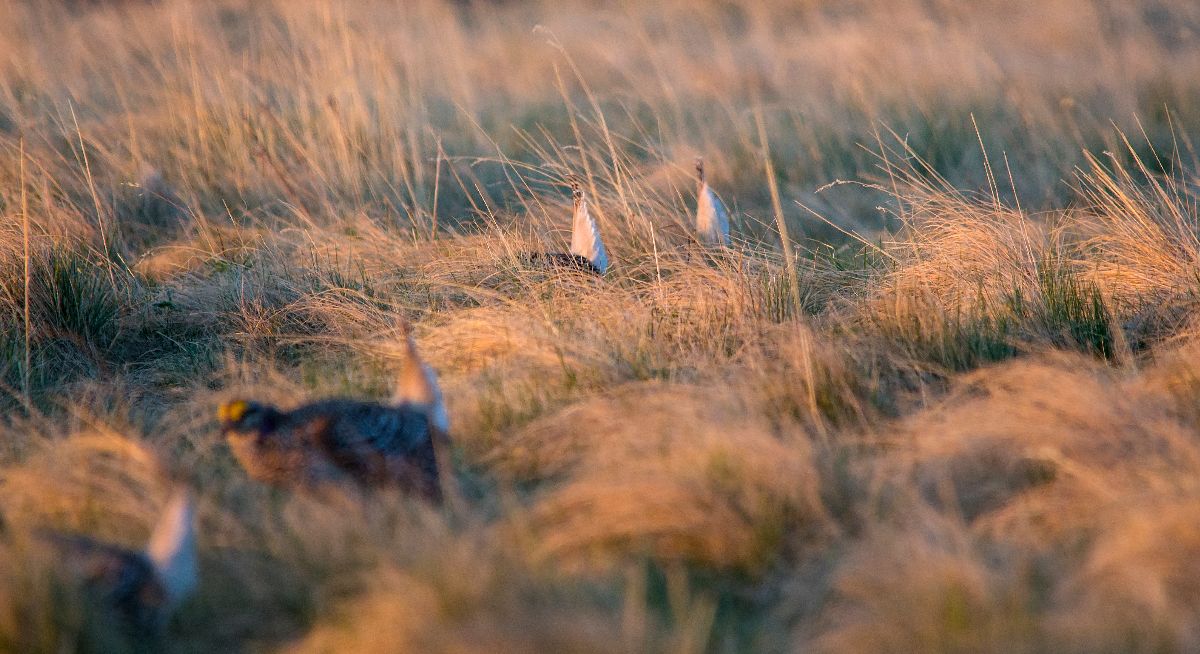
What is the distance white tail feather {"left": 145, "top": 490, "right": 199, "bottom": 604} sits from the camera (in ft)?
7.35

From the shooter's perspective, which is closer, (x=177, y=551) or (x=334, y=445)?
(x=177, y=551)

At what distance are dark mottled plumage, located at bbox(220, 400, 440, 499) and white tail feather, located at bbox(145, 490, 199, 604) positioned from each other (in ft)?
1.34

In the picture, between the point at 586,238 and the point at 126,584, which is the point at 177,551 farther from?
the point at 586,238

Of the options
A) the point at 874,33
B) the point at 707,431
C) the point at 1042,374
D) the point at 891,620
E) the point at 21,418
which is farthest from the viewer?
the point at 874,33

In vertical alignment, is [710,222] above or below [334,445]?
below

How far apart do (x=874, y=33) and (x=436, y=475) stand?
25.6 ft

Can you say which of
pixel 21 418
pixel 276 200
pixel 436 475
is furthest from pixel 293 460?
pixel 276 200

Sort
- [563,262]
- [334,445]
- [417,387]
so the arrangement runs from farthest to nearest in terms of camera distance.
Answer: [563,262]
[417,387]
[334,445]

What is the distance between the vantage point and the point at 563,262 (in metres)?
4.16

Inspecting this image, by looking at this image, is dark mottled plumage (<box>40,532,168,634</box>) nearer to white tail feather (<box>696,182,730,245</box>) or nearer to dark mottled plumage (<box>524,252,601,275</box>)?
dark mottled plumage (<box>524,252,601,275</box>)

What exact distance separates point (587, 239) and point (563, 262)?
0.46 ft

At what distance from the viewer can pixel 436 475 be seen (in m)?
2.72

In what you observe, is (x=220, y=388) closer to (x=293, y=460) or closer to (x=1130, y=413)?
(x=293, y=460)

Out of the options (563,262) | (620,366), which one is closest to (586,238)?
(563,262)
